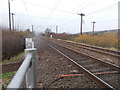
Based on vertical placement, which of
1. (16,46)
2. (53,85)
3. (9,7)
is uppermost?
(9,7)

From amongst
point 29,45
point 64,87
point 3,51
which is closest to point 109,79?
point 64,87

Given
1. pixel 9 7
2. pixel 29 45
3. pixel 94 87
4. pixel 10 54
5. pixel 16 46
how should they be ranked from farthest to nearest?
1. pixel 9 7
2. pixel 16 46
3. pixel 10 54
4. pixel 94 87
5. pixel 29 45

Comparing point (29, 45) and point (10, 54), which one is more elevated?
point (29, 45)

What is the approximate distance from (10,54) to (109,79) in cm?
1004

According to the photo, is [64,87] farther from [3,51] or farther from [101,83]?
[3,51]

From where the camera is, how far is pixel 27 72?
5.90ft

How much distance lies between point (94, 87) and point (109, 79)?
1036 mm

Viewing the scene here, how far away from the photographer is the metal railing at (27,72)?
1051mm

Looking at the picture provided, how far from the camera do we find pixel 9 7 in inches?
1303

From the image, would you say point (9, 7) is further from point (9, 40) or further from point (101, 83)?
point (101, 83)

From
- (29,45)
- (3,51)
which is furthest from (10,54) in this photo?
(29,45)

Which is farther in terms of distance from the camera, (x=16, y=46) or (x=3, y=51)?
(x=16, y=46)

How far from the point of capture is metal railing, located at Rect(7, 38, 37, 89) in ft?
3.45

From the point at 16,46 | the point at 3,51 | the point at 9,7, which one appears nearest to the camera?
the point at 3,51
